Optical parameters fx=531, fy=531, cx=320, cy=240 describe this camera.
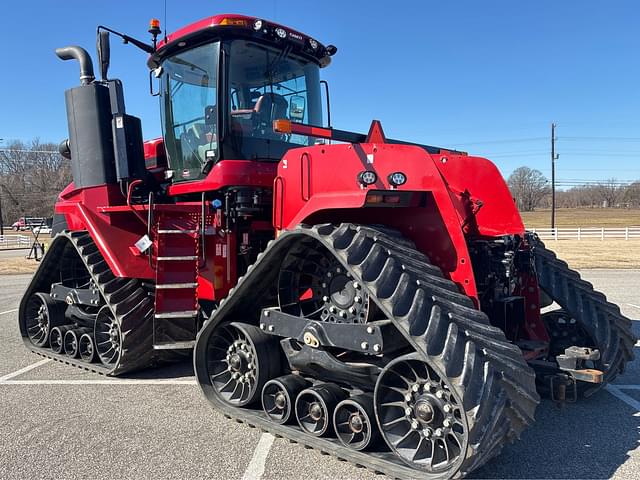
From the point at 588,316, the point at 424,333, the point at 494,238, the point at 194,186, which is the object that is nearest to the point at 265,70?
the point at 194,186

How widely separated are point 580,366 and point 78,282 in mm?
5825

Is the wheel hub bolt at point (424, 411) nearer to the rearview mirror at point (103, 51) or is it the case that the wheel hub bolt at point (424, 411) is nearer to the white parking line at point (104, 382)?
the white parking line at point (104, 382)

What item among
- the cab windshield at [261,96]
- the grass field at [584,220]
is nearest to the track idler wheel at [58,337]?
the cab windshield at [261,96]

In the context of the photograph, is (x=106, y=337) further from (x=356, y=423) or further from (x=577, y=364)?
(x=577, y=364)

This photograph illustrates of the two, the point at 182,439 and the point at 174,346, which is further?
the point at 174,346

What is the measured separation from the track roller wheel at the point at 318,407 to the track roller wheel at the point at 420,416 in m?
0.42

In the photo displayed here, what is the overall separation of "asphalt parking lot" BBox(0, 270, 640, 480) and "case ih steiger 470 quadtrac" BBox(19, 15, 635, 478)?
0.22 meters

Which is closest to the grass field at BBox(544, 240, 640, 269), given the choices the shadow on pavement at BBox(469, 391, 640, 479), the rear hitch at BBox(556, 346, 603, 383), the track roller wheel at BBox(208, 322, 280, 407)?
the shadow on pavement at BBox(469, 391, 640, 479)

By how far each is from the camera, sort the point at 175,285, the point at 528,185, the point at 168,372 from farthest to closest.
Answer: the point at 528,185 → the point at 168,372 → the point at 175,285

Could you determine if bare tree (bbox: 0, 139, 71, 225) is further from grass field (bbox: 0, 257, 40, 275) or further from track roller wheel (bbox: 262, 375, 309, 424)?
track roller wheel (bbox: 262, 375, 309, 424)

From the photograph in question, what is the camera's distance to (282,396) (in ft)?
13.0

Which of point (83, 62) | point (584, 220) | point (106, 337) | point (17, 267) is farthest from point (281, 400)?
point (584, 220)

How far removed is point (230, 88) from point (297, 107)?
0.90 metres

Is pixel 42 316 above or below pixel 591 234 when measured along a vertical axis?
above
